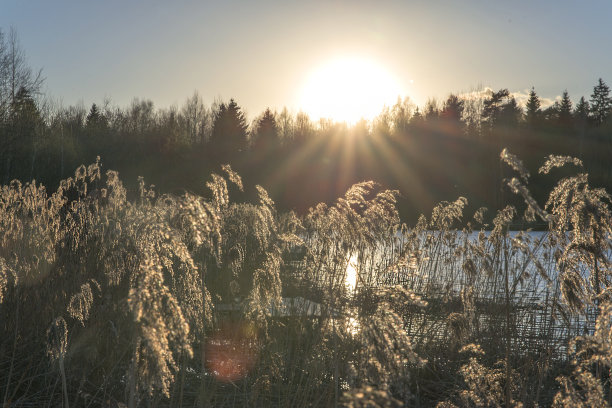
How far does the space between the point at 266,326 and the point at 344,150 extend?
3668 centimetres

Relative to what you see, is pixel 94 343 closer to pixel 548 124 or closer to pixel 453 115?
pixel 548 124

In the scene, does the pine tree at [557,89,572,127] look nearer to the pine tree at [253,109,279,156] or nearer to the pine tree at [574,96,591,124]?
the pine tree at [574,96,591,124]

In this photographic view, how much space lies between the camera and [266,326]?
3.13 metres

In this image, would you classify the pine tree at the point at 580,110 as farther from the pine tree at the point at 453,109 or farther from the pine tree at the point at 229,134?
the pine tree at the point at 229,134

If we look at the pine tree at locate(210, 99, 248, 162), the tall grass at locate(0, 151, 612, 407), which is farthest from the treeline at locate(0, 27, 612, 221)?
the tall grass at locate(0, 151, 612, 407)

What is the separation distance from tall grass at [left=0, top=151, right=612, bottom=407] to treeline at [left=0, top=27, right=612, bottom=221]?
2302 centimetres

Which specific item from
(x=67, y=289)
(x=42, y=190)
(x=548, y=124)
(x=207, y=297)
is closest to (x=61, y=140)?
(x=42, y=190)

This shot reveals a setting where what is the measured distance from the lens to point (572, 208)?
7.27 ft

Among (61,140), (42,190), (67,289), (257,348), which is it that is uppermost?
(61,140)

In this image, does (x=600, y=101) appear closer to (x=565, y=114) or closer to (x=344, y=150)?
(x=565, y=114)

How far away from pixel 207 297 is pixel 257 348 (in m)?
1.67

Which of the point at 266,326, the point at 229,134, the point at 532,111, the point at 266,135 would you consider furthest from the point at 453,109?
the point at 266,326

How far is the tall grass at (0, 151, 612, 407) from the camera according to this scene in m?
1.54

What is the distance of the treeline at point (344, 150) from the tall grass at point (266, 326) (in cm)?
2302
